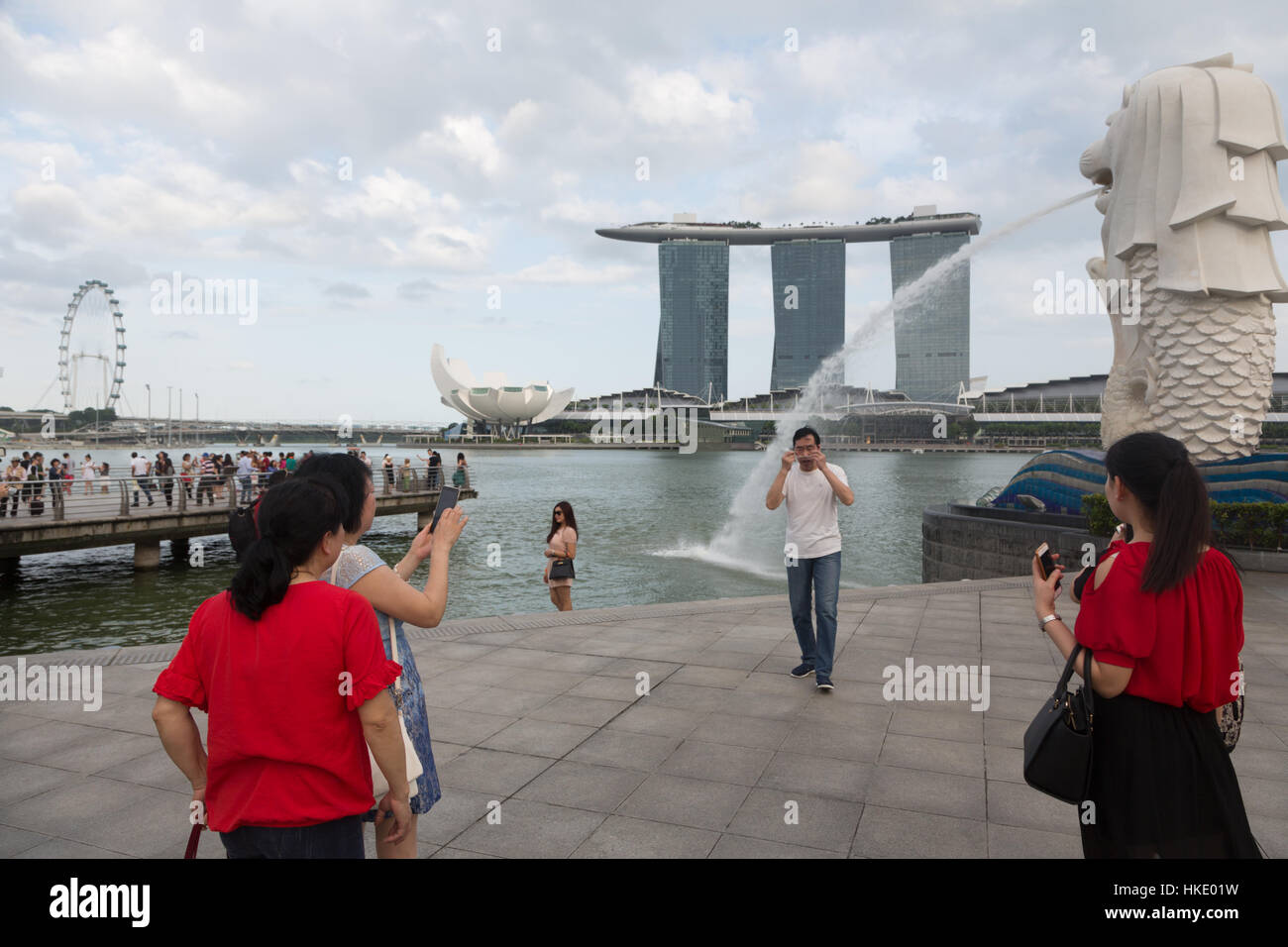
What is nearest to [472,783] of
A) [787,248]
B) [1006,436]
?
[1006,436]

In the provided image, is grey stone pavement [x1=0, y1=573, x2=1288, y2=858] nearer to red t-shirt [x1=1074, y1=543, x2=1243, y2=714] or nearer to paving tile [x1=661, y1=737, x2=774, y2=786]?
paving tile [x1=661, y1=737, x2=774, y2=786]

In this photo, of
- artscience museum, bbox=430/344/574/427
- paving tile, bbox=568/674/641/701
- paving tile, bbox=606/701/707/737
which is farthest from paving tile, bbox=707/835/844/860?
artscience museum, bbox=430/344/574/427

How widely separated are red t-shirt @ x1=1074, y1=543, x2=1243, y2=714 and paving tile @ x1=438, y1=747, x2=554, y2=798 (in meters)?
2.60

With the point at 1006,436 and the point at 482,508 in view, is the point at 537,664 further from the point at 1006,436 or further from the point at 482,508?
the point at 1006,436

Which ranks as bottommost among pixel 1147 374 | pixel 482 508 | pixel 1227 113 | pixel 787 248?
pixel 482 508

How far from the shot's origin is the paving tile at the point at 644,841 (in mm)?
2998

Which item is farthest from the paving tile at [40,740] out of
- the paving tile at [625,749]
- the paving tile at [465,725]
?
the paving tile at [625,749]

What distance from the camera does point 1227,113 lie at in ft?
32.4

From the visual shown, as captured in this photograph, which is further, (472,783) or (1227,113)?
(1227,113)

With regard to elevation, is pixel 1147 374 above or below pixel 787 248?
below

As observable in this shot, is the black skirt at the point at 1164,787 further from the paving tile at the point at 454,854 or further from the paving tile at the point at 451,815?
the paving tile at the point at 451,815
